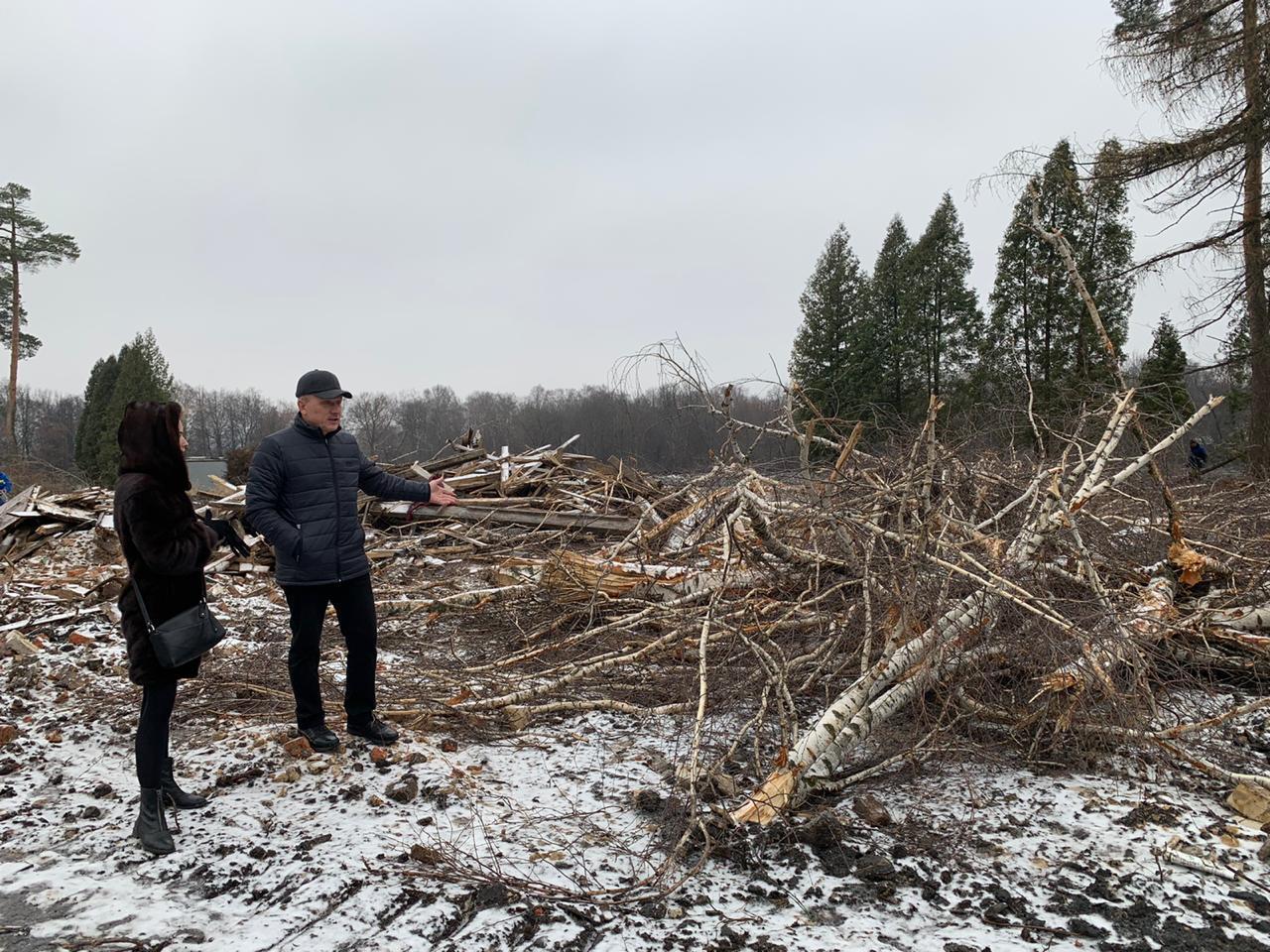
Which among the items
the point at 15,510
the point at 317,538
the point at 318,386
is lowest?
the point at 15,510

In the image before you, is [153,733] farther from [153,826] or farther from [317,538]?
[317,538]

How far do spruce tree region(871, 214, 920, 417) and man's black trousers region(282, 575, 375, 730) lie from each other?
21.8m

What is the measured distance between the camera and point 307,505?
3.38 metres

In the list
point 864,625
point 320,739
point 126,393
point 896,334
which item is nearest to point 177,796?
point 320,739

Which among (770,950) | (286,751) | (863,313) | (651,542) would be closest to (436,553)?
(651,542)

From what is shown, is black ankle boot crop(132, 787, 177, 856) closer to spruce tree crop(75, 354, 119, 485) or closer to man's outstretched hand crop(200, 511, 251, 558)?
man's outstretched hand crop(200, 511, 251, 558)

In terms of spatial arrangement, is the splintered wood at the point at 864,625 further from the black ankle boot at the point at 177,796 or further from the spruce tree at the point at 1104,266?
the spruce tree at the point at 1104,266

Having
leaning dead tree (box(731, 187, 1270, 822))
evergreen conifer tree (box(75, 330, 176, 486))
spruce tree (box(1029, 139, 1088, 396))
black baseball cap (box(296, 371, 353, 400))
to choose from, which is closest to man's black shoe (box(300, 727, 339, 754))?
black baseball cap (box(296, 371, 353, 400))

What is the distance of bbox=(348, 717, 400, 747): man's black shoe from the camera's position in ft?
11.6

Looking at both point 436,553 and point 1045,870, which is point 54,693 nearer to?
point 436,553

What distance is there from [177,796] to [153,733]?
1.11 feet

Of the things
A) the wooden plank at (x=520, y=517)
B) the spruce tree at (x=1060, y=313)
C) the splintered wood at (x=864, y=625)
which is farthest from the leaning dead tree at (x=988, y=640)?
the spruce tree at (x=1060, y=313)

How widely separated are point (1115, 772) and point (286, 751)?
3705 mm

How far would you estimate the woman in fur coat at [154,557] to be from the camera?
2.73 m
